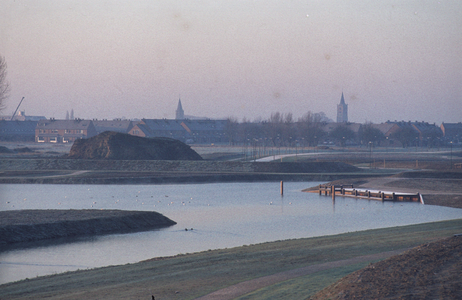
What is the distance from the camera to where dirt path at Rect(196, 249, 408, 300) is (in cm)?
1480

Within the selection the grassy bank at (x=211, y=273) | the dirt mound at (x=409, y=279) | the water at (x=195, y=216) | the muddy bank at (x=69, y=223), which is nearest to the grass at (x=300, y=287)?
the grassy bank at (x=211, y=273)

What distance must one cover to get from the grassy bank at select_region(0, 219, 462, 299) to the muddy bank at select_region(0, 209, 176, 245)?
37.9 ft

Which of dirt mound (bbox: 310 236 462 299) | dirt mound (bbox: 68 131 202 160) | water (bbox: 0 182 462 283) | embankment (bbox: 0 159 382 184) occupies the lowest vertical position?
water (bbox: 0 182 462 283)

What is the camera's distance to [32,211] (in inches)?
1535

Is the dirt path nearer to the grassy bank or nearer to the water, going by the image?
the grassy bank

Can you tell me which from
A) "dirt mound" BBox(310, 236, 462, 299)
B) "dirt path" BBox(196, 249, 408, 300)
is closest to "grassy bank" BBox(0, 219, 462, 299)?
"dirt path" BBox(196, 249, 408, 300)

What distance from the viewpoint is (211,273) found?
737 inches

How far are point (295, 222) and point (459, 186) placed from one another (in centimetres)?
2792

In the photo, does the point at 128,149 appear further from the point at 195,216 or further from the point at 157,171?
the point at 195,216

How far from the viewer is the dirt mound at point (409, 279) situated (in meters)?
11.7

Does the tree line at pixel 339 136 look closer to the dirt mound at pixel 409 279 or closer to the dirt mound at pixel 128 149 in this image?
the dirt mound at pixel 128 149

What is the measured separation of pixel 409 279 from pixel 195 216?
30549 mm

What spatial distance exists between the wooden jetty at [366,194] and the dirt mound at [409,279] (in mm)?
38090

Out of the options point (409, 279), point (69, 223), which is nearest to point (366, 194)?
point (69, 223)
